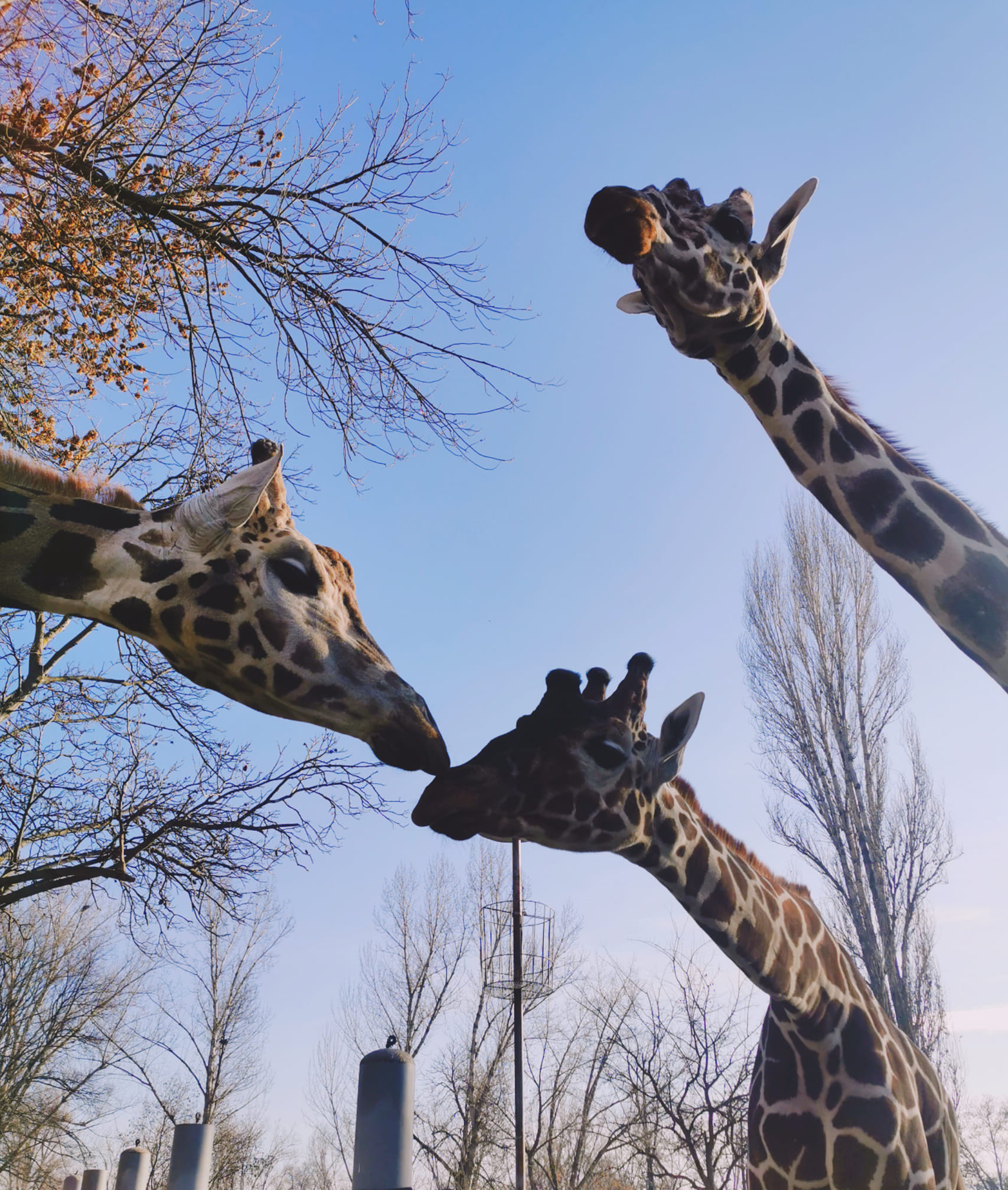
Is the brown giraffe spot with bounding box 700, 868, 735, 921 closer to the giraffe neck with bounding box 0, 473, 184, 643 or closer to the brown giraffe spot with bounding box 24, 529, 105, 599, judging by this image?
the giraffe neck with bounding box 0, 473, 184, 643

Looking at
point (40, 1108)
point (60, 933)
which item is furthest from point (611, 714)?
point (40, 1108)

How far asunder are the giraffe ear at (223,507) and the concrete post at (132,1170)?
55.0 feet

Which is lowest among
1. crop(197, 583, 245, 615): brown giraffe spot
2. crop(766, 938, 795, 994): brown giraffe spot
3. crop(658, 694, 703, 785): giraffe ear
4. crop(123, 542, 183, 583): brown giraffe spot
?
crop(766, 938, 795, 994): brown giraffe spot

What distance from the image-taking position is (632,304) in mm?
4574

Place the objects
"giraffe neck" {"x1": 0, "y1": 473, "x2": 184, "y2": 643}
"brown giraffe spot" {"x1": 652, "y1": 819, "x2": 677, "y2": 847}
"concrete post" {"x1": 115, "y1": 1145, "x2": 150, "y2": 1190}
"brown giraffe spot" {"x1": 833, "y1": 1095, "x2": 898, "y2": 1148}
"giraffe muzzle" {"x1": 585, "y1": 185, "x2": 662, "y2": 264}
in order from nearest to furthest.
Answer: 1. "giraffe neck" {"x1": 0, "y1": 473, "x2": 184, "y2": 643}
2. "giraffe muzzle" {"x1": 585, "y1": 185, "x2": 662, "y2": 264}
3. "brown giraffe spot" {"x1": 833, "y1": 1095, "x2": 898, "y2": 1148}
4. "brown giraffe spot" {"x1": 652, "y1": 819, "x2": 677, "y2": 847}
5. "concrete post" {"x1": 115, "y1": 1145, "x2": 150, "y2": 1190}

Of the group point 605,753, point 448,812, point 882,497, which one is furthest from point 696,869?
point 882,497

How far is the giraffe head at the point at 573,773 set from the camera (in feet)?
14.0

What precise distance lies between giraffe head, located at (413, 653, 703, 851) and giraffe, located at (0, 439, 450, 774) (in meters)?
1.42

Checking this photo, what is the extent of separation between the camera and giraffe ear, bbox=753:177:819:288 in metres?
3.97

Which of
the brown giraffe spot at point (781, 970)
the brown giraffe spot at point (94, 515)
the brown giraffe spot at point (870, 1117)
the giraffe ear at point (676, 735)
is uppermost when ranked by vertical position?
the giraffe ear at point (676, 735)

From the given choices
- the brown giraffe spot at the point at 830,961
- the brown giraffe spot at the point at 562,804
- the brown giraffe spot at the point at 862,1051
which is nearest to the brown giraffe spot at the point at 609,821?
the brown giraffe spot at the point at 562,804

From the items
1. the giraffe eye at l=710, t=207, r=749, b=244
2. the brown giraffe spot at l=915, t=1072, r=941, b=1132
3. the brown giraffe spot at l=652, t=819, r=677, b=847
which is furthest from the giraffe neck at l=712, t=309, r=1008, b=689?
the brown giraffe spot at l=915, t=1072, r=941, b=1132

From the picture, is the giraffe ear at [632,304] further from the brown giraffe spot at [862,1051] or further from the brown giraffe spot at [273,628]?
the brown giraffe spot at [862,1051]

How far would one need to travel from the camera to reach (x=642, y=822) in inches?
199
